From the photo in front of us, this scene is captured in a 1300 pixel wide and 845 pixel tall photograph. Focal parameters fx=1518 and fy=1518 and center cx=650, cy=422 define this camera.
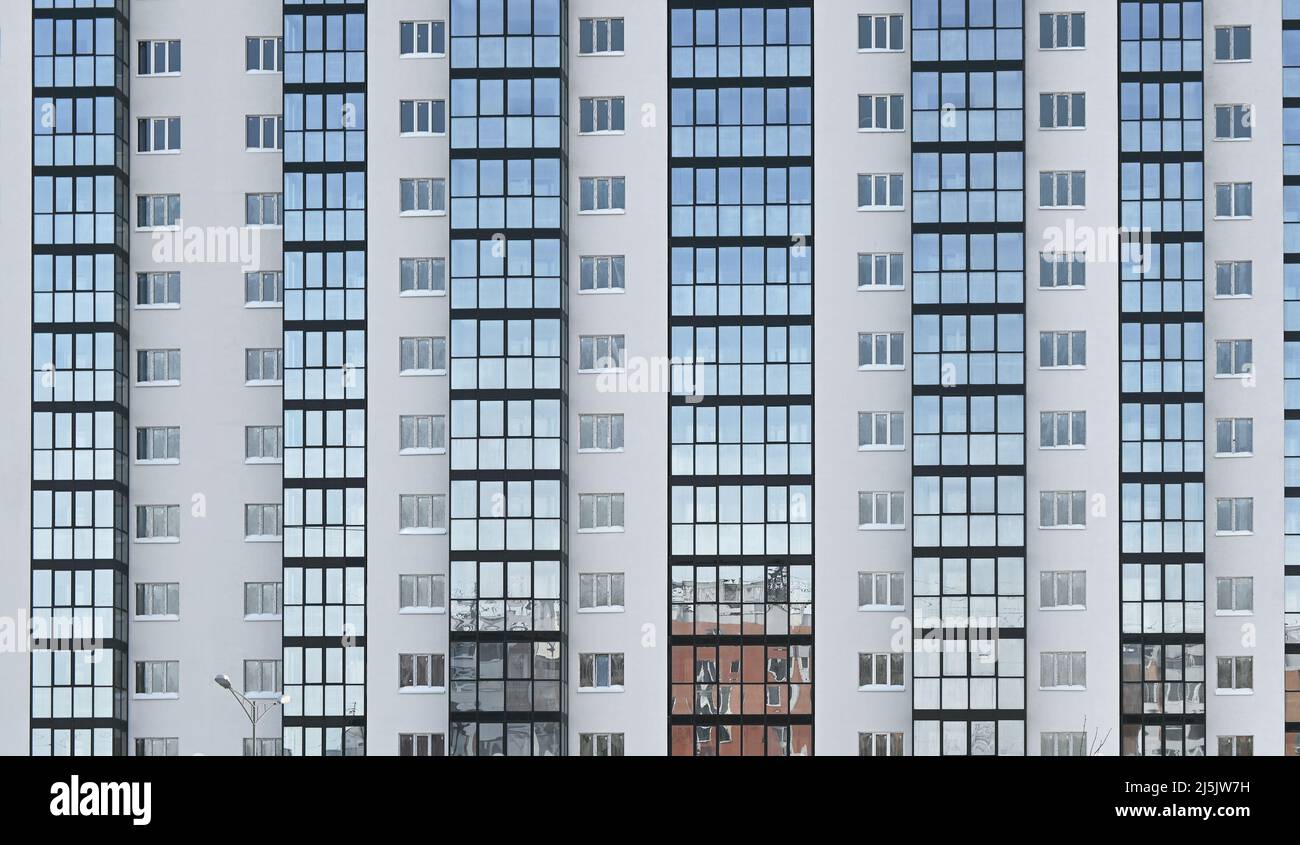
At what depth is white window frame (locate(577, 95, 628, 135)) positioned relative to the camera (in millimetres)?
46594

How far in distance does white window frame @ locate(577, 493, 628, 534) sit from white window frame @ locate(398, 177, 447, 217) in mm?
9809

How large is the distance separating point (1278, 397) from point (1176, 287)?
4571mm

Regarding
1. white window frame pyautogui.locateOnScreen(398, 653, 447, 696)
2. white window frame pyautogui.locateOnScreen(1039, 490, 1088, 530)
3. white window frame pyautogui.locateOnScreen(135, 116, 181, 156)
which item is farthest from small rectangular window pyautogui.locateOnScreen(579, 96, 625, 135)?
white window frame pyautogui.locateOnScreen(1039, 490, 1088, 530)

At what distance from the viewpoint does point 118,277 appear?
47.1 m

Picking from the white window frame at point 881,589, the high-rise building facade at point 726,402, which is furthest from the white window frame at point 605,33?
the white window frame at point 881,589

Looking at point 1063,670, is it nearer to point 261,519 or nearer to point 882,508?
point 882,508

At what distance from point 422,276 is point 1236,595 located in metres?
26.7

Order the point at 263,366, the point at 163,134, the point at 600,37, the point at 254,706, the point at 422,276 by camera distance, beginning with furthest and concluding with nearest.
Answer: the point at 163,134
the point at 263,366
the point at 600,37
the point at 422,276
the point at 254,706

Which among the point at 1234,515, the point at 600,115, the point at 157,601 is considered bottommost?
the point at 157,601

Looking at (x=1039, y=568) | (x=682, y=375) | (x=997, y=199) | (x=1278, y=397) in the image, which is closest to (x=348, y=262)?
(x=682, y=375)

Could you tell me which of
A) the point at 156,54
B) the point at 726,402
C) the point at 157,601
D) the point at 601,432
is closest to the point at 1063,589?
the point at 726,402

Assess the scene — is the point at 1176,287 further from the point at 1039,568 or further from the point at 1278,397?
the point at 1039,568

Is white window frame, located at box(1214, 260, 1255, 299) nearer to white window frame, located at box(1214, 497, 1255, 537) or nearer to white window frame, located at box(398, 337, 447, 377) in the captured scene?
white window frame, located at box(1214, 497, 1255, 537)

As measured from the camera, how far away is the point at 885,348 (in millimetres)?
46156
